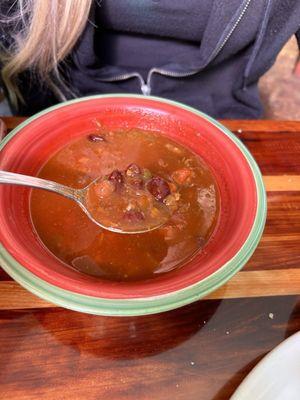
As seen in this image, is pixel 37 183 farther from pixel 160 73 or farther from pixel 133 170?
pixel 160 73

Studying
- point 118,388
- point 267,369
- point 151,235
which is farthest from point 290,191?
point 118,388

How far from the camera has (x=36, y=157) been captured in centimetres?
97

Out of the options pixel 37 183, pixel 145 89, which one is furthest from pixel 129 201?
pixel 145 89

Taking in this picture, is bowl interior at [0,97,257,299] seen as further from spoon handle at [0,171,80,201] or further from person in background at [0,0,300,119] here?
person in background at [0,0,300,119]

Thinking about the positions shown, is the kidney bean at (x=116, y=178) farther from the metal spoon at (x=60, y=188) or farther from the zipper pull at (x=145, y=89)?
the zipper pull at (x=145, y=89)

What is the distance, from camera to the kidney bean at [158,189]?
2.95ft

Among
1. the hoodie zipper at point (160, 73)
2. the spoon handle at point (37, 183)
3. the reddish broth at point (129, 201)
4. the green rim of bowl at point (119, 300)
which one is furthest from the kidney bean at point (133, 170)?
the hoodie zipper at point (160, 73)

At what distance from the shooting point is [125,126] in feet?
3.52

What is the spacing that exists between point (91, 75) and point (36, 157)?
→ 23.5 inches

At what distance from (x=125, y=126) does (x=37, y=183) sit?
0.32 m

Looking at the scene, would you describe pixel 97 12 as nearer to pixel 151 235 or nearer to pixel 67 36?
pixel 67 36

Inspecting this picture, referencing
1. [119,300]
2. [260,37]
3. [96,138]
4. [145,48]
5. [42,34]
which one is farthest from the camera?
[145,48]

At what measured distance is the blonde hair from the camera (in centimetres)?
116

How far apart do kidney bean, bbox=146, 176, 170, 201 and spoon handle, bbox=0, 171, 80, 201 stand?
148 millimetres
